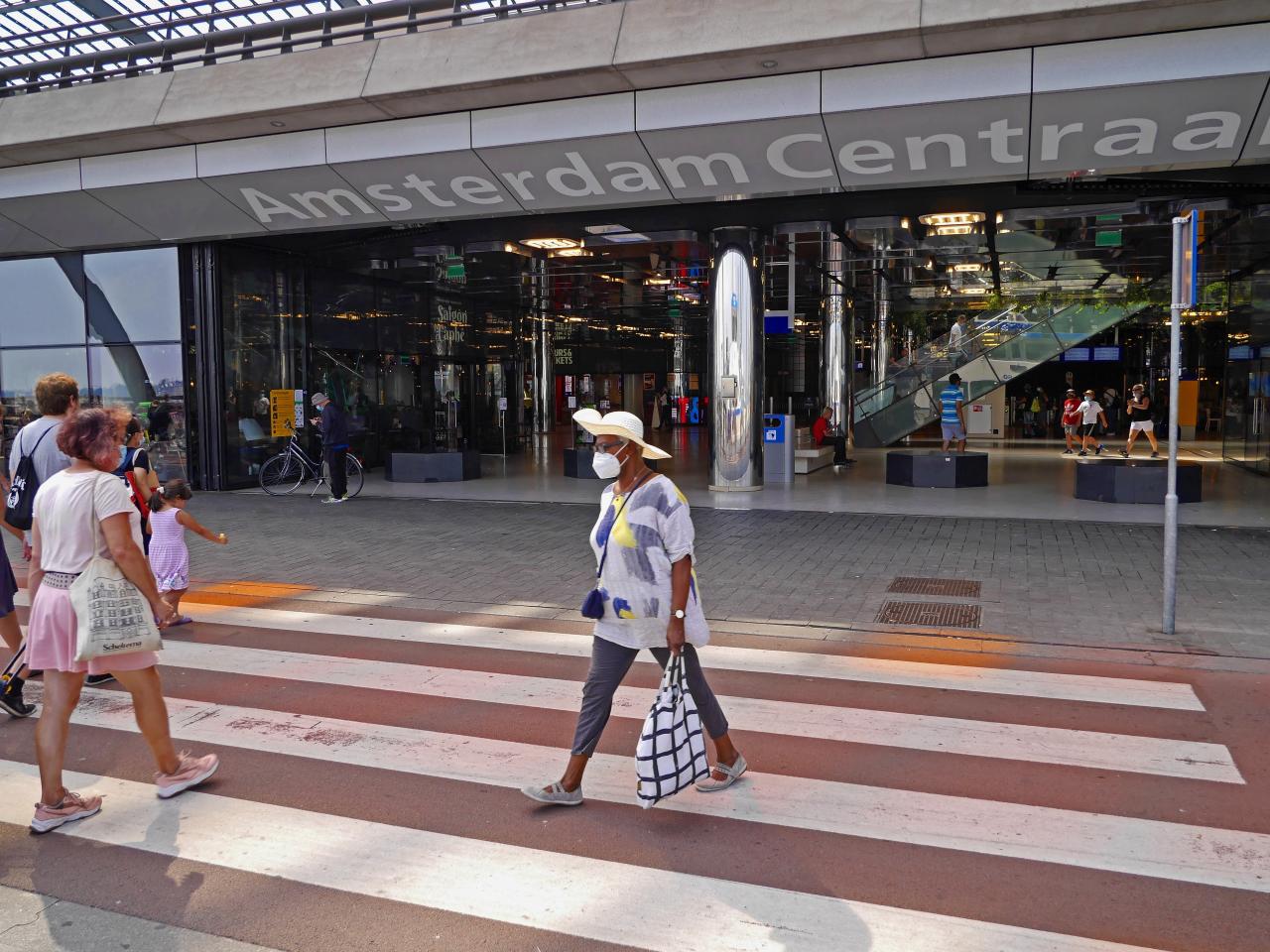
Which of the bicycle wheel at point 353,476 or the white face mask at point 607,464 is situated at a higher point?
the white face mask at point 607,464

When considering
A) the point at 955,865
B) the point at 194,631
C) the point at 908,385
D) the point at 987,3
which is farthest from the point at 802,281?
the point at 955,865

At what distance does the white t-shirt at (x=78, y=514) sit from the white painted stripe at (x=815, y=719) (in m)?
2.34

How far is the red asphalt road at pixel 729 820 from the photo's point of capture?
11.7 ft

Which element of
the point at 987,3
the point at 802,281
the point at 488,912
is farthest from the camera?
the point at 802,281

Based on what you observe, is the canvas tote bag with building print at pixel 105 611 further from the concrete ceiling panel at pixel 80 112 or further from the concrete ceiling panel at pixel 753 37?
the concrete ceiling panel at pixel 80 112

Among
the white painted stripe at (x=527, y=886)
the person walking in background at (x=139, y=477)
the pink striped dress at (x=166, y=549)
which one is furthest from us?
the pink striped dress at (x=166, y=549)

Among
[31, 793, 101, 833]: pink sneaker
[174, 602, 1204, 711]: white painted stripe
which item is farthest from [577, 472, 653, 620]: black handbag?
[174, 602, 1204, 711]: white painted stripe

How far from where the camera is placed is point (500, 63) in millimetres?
12336

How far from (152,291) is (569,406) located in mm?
25741

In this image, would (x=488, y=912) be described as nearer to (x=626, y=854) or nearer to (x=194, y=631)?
(x=626, y=854)

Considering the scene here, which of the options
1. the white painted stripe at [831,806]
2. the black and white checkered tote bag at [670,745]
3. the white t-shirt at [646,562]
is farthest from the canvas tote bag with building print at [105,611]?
the black and white checkered tote bag at [670,745]

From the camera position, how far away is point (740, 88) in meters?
12.1

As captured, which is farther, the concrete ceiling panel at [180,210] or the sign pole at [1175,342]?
the concrete ceiling panel at [180,210]

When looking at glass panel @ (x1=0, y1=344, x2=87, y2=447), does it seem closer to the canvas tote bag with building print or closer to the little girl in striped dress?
the little girl in striped dress
